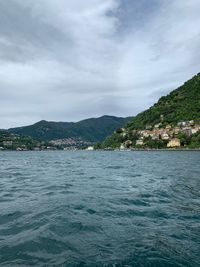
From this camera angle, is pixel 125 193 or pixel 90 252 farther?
pixel 125 193

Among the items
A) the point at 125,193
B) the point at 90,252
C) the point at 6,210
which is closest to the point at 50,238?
the point at 90,252

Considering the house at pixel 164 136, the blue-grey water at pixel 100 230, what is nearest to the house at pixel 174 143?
the house at pixel 164 136

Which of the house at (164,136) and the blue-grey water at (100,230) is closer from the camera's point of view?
the blue-grey water at (100,230)

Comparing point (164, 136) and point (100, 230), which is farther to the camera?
point (164, 136)

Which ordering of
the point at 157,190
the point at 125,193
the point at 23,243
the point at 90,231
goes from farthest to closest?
the point at 157,190 < the point at 125,193 < the point at 90,231 < the point at 23,243

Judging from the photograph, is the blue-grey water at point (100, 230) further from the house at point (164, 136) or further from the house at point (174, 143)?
the house at point (164, 136)

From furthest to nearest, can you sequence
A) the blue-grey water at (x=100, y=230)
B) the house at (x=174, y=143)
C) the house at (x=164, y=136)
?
the house at (x=164, y=136)
the house at (x=174, y=143)
the blue-grey water at (x=100, y=230)

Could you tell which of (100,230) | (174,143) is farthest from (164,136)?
(100,230)

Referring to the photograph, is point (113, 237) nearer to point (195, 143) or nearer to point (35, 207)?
point (35, 207)

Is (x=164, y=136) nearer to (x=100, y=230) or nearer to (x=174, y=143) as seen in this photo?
(x=174, y=143)

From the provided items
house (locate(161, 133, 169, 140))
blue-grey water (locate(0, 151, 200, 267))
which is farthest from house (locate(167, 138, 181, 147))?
blue-grey water (locate(0, 151, 200, 267))

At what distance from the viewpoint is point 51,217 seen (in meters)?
15.1

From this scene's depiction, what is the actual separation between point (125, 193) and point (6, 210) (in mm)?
8640

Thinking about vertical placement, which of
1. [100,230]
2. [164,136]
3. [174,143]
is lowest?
[100,230]
